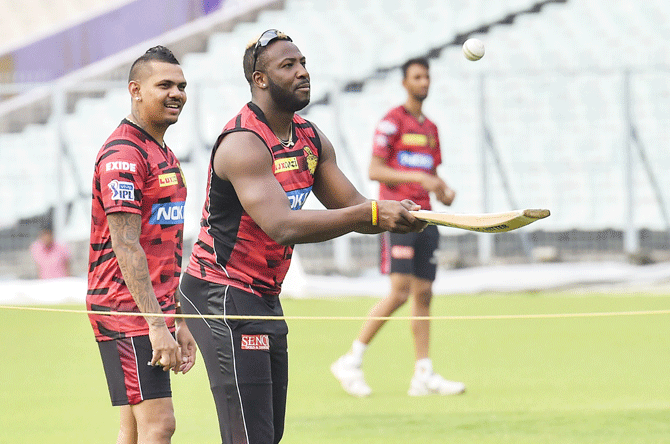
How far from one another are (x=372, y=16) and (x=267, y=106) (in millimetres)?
19197

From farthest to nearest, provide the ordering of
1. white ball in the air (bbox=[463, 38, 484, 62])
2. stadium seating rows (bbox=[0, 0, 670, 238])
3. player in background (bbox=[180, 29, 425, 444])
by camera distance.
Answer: stadium seating rows (bbox=[0, 0, 670, 238]), white ball in the air (bbox=[463, 38, 484, 62]), player in background (bbox=[180, 29, 425, 444])

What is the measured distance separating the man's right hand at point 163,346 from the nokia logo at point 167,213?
479 mm

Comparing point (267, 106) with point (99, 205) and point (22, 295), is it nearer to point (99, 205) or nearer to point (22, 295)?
point (99, 205)

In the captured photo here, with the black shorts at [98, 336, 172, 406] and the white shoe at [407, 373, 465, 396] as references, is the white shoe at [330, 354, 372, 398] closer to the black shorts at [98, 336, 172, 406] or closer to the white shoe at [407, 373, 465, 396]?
the white shoe at [407, 373, 465, 396]

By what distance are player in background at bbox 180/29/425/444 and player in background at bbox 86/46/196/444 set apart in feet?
0.63

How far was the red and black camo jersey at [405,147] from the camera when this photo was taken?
322 inches

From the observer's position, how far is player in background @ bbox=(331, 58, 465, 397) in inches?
304

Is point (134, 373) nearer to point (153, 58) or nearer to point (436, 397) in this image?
point (153, 58)

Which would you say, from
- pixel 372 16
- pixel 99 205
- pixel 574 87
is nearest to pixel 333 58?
pixel 372 16

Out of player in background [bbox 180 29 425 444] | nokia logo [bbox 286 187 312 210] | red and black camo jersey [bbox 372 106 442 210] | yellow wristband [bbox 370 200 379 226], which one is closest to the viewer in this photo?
yellow wristband [bbox 370 200 379 226]

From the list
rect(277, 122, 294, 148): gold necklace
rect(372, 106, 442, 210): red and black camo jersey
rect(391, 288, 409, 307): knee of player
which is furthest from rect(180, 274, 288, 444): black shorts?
rect(372, 106, 442, 210): red and black camo jersey

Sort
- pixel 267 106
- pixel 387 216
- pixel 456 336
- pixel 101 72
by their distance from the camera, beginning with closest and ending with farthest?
pixel 387 216 → pixel 267 106 → pixel 456 336 → pixel 101 72

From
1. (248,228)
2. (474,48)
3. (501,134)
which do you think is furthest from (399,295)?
(501,134)

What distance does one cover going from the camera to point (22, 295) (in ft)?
47.3
